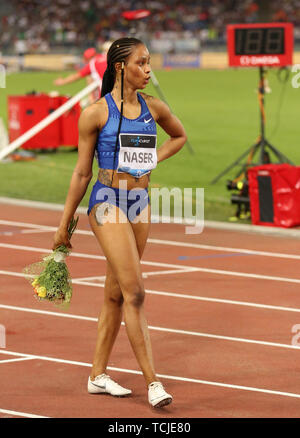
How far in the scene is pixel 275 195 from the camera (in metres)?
11.9

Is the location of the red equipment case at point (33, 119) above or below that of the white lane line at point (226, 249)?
above

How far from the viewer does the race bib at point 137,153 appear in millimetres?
5922

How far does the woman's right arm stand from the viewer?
5895 mm

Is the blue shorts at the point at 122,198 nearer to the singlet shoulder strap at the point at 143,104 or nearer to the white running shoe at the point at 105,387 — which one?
the singlet shoulder strap at the point at 143,104

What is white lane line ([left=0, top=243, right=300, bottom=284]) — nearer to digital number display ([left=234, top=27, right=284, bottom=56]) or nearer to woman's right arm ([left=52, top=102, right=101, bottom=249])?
woman's right arm ([left=52, top=102, right=101, bottom=249])

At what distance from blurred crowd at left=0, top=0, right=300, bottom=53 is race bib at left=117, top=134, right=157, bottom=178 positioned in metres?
50.1

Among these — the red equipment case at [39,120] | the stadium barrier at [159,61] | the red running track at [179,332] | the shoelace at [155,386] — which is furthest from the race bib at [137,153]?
the stadium barrier at [159,61]

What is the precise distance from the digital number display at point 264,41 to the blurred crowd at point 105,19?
137ft

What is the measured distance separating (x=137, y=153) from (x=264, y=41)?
847 cm

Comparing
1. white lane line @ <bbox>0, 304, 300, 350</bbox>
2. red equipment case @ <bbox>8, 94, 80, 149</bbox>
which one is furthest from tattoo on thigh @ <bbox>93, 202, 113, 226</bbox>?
red equipment case @ <bbox>8, 94, 80, 149</bbox>

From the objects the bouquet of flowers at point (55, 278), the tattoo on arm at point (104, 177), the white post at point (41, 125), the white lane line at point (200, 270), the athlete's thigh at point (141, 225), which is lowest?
the bouquet of flowers at point (55, 278)

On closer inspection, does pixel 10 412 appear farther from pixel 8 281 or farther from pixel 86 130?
pixel 8 281

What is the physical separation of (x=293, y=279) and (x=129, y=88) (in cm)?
402
